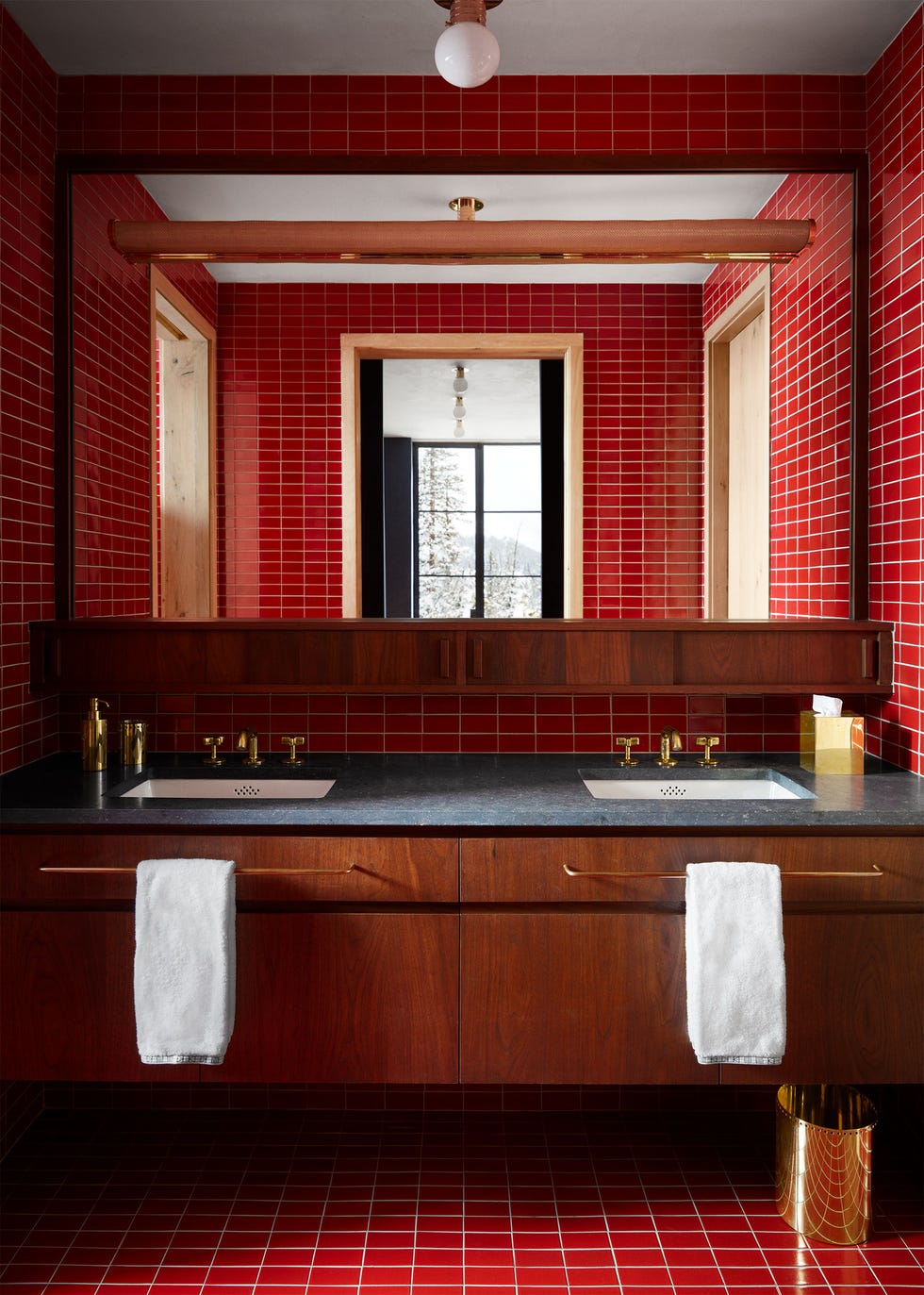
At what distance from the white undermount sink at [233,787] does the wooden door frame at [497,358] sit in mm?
519

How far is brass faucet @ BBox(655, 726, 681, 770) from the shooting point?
2297 mm

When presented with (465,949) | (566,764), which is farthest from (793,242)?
(465,949)

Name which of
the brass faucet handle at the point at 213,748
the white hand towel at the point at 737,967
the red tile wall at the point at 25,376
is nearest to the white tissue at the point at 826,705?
the white hand towel at the point at 737,967

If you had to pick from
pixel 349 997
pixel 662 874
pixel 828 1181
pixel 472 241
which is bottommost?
pixel 828 1181

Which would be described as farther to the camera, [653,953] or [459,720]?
[459,720]

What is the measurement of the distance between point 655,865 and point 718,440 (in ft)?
3.35

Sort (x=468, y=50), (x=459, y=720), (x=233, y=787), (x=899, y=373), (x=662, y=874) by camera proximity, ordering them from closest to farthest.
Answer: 1. (x=468, y=50)
2. (x=662, y=874)
3. (x=899, y=373)
4. (x=233, y=787)
5. (x=459, y=720)

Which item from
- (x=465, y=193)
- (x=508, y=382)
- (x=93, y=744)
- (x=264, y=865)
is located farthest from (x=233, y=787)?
(x=465, y=193)

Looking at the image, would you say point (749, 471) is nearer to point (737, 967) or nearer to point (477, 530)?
point (477, 530)

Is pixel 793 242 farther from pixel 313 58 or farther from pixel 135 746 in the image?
pixel 135 746

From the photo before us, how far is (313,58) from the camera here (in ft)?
7.41

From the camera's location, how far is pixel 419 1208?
1949mm

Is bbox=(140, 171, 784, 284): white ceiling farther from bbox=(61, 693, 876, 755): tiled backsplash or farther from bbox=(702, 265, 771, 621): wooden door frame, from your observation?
bbox=(61, 693, 876, 755): tiled backsplash

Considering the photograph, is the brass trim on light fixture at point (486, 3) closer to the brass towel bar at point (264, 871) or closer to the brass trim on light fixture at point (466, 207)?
the brass trim on light fixture at point (466, 207)
